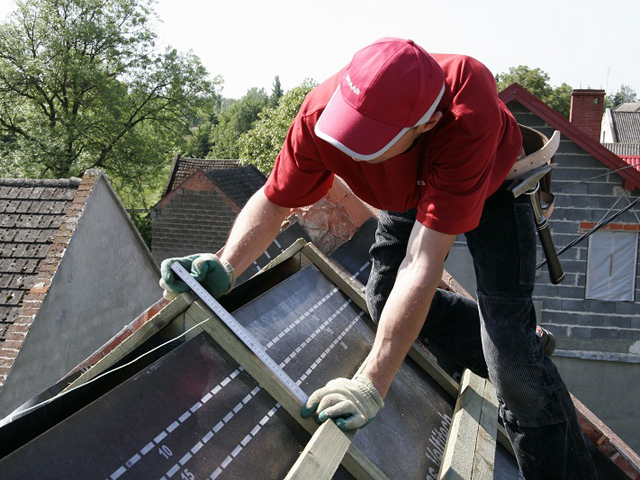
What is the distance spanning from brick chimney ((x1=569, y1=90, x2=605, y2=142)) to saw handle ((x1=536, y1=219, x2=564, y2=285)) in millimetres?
13305

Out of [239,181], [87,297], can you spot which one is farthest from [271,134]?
[87,297]

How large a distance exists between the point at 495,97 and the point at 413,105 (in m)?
0.38

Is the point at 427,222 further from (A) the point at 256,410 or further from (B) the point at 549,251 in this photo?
(B) the point at 549,251

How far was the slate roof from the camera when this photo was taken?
7160mm

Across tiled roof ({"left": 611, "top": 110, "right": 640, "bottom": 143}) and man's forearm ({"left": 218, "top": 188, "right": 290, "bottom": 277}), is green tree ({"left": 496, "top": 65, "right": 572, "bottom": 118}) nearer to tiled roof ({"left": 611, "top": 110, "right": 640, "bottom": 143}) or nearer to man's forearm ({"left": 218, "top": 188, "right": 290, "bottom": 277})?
tiled roof ({"left": 611, "top": 110, "right": 640, "bottom": 143})

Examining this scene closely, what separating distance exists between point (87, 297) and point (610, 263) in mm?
9589

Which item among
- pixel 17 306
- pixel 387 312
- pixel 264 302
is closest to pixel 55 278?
pixel 17 306

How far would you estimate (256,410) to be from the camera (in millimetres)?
1924

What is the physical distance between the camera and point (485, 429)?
266cm

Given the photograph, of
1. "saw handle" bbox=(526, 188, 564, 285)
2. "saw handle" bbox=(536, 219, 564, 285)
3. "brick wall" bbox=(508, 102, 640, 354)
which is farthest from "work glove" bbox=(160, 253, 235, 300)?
"brick wall" bbox=(508, 102, 640, 354)

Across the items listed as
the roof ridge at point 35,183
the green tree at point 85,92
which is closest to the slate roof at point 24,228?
the roof ridge at point 35,183

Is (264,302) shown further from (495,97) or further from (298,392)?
(495,97)

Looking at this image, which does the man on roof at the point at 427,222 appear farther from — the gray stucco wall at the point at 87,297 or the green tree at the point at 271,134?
the green tree at the point at 271,134

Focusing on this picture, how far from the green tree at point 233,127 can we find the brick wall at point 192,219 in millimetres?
34599
